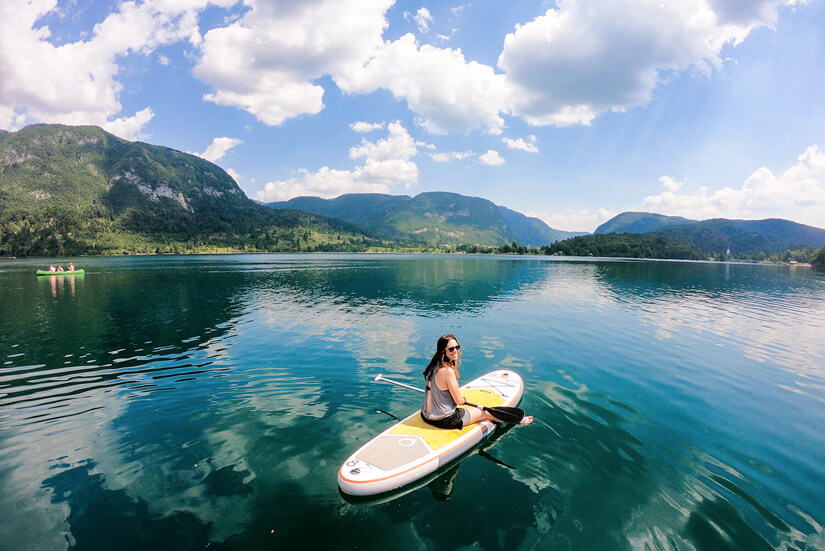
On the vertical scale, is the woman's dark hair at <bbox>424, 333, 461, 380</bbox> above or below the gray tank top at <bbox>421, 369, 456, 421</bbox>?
above

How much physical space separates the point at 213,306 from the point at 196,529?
39613mm

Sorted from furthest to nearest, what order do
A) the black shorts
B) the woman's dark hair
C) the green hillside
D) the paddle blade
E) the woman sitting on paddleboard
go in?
the green hillside → the paddle blade → the black shorts → the woman sitting on paddleboard → the woman's dark hair

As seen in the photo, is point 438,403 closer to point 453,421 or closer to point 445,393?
point 445,393

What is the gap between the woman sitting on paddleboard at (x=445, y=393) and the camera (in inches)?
431

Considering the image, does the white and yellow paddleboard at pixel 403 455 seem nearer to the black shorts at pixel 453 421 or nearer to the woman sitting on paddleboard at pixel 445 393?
the black shorts at pixel 453 421

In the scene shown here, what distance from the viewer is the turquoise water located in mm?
8492

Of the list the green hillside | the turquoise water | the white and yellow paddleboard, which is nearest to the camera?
the turquoise water

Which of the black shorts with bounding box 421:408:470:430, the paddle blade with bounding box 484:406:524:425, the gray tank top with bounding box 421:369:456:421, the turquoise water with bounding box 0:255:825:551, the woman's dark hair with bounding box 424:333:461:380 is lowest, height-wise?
the turquoise water with bounding box 0:255:825:551

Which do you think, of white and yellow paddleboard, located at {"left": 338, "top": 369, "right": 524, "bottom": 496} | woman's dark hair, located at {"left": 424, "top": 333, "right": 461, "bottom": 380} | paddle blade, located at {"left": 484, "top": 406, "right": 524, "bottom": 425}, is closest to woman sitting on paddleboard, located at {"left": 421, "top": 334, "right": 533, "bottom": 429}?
woman's dark hair, located at {"left": 424, "top": 333, "right": 461, "bottom": 380}

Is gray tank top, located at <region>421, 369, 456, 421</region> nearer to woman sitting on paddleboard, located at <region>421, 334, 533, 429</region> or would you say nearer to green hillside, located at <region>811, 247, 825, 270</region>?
woman sitting on paddleboard, located at <region>421, 334, 533, 429</region>

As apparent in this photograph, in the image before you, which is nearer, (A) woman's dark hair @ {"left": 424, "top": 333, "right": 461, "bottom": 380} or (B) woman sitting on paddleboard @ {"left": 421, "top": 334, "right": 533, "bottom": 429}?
(A) woman's dark hair @ {"left": 424, "top": 333, "right": 461, "bottom": 380}

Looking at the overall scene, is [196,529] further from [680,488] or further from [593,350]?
[593,350]

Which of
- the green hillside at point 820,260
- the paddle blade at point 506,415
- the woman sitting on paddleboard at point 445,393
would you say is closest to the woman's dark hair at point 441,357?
the woman sitting on paddleboard at point 445,393

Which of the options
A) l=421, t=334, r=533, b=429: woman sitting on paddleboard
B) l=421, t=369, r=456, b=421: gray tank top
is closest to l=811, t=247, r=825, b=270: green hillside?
l=421, t=334, r=533, b=429: woman sitting on paddleboard
